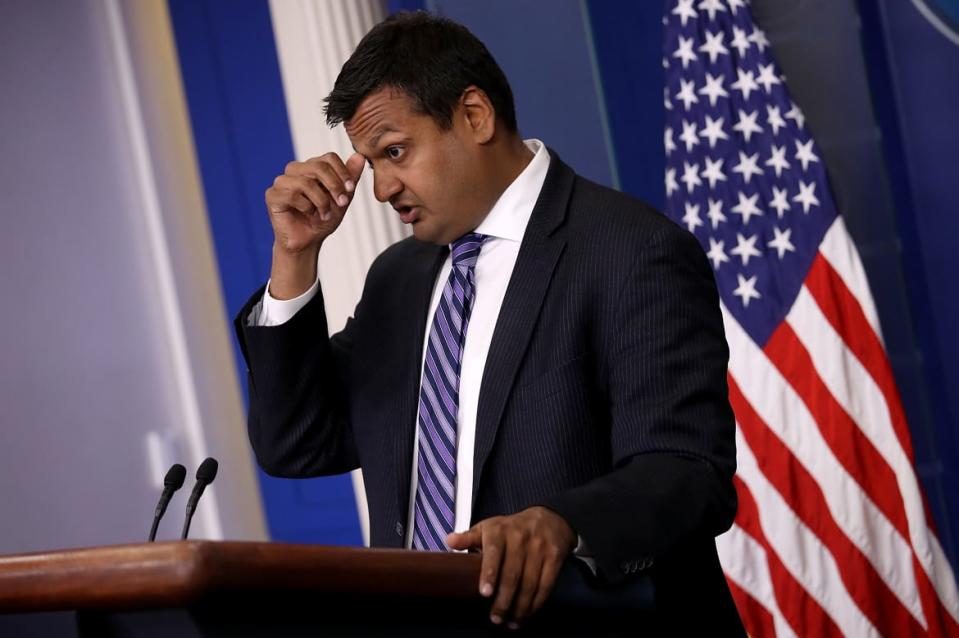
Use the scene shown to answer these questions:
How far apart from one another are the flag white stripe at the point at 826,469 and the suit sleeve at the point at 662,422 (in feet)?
4.78

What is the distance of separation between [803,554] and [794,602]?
0.41 feet

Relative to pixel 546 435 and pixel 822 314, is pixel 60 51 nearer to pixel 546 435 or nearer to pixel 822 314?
pixel 822 314

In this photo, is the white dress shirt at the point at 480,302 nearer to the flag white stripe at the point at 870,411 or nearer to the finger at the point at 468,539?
the finger at the point at 468,539

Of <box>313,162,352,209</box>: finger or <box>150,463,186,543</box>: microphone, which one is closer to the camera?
<box>150,463,186,543</box>: microphone

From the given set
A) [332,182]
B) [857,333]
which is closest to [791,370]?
[857,333]

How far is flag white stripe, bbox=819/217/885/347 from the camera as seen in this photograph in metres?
3.04

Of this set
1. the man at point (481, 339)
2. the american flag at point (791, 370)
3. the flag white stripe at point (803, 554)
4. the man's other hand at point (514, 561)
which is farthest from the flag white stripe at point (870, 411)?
the man's other hand at point (514, 561)

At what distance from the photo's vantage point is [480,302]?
1817mm

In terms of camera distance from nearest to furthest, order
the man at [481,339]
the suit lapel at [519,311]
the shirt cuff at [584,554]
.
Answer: the shirt cuff at [584,554], the man at [481,339], the suit lapel at [519,311]

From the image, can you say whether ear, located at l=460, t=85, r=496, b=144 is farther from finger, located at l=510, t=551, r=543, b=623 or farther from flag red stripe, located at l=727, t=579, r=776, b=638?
flag red stripe, located at l=727, t=579, r=776, b=638

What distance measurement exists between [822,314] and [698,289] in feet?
5.02

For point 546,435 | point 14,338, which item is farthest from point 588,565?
point 14,338

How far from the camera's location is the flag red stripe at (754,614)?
121 inches

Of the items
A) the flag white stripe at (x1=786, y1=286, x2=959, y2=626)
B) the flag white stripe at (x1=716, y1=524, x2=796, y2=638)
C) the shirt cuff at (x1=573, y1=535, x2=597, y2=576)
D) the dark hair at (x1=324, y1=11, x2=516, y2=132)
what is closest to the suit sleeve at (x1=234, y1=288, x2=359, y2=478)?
the dark hair at (x1=324, y1=11, x2=516, y2=132)
